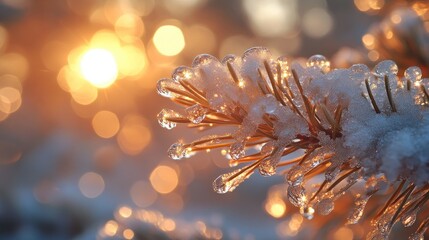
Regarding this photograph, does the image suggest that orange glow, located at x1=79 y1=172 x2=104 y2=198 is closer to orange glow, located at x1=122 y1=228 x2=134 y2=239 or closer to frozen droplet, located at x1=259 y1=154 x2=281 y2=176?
orange glow, located at x1=122 y1=228 x2=134 y2=239

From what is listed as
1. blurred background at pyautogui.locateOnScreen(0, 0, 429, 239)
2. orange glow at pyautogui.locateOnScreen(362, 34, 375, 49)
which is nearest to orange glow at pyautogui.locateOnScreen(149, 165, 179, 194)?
blurred background at pyautogui.locateOnScreen(0, 0, 429, 239)

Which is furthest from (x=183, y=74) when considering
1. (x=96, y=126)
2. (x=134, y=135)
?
(x=134, y=135)

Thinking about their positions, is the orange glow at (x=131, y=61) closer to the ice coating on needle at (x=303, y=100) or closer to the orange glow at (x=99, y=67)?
the orange glow at (x=99, y=67)

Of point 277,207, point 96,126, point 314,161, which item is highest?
point 96,126

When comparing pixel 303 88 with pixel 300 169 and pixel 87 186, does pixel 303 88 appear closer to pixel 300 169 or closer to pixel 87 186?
pixel 300 169

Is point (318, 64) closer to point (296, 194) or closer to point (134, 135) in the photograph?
point (296, 194)
